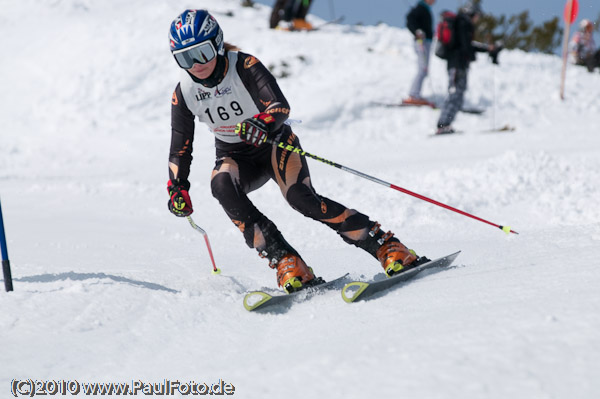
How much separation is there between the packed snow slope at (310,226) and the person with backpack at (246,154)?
46 centimetres

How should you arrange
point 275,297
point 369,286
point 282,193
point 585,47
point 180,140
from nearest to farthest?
point 369,286 < point 275,297 < point 282,193 < point 180,140 < point 585,47

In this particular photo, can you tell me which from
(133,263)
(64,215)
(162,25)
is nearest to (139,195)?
(64,215)

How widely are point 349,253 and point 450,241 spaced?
3.46ft

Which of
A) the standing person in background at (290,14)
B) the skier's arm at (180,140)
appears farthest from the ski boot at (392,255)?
the standing person in background at (290,14)

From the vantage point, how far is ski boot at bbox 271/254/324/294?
3604mm

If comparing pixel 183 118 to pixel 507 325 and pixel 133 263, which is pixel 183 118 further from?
pixel 507 325

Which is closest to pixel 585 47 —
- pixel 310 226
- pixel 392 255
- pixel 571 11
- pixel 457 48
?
pixel 571 11

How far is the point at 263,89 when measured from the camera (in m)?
3.66

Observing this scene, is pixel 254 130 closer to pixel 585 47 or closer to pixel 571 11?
pixel 571 11

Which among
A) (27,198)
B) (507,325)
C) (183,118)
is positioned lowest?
(27,198)

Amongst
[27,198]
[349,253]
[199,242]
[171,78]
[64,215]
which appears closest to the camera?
[349,253]

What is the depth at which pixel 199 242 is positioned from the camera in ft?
19.8

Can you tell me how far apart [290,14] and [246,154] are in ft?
44.9

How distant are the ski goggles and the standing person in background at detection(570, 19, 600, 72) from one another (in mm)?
15210
